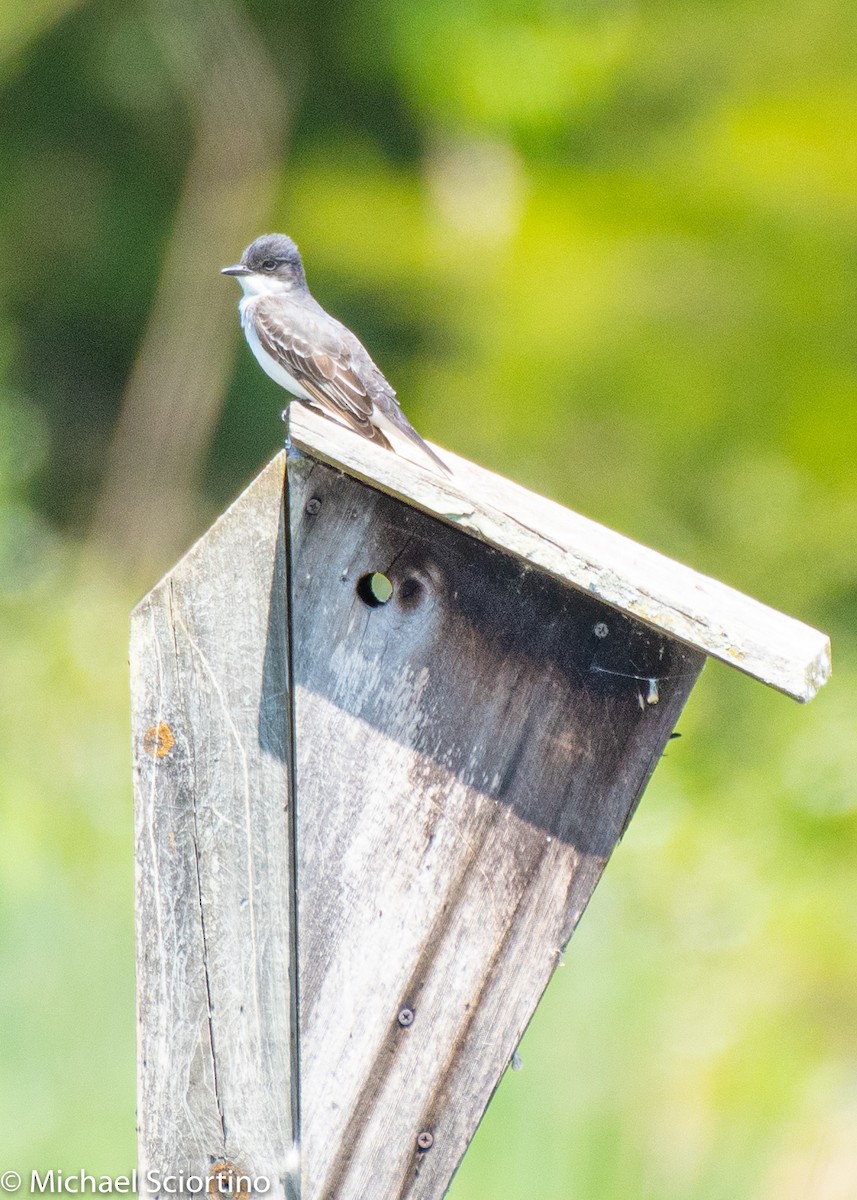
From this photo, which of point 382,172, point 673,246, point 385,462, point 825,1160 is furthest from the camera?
point 382,172

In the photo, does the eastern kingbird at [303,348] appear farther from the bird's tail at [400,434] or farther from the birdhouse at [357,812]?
the birdhouse at [357,812]

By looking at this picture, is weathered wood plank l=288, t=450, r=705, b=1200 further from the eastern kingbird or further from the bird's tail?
the eastern kingbird

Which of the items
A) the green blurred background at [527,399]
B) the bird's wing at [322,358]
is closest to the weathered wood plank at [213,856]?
the green blurred background at [527,399]

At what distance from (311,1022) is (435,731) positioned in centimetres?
53

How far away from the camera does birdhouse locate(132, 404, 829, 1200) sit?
237 cm

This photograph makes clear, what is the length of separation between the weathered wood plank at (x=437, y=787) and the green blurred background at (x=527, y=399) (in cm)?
103

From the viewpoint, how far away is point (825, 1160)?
382 cm

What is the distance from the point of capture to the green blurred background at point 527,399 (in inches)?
151

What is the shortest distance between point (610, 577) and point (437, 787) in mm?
496

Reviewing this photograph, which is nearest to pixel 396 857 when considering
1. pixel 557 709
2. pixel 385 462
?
pixel 557 709

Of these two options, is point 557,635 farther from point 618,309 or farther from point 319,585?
Result: point 618,309

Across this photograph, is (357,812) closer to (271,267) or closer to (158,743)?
(158,743)

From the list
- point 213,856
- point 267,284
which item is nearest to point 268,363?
point 267,284

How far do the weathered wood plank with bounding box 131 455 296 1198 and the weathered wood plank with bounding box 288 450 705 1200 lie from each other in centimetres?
6
